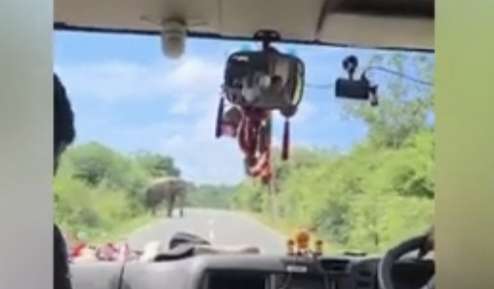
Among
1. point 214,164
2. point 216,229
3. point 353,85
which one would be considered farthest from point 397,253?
point 214,164

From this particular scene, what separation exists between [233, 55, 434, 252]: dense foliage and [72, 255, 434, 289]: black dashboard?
14.3 inches

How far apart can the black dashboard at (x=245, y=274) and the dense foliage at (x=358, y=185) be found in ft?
1.19

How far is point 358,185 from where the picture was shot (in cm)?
439

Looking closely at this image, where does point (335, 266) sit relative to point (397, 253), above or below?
below

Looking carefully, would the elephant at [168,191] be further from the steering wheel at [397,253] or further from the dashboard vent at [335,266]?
the steering wheel at [397,253]

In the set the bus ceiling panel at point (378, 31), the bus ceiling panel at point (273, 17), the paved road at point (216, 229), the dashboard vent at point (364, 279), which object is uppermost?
the bus ceiling panel at point (273, 17)

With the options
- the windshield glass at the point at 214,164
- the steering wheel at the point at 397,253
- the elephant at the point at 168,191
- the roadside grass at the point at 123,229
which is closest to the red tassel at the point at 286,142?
the windshield glass at the point at 214,164

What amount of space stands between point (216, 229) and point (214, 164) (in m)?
0.30

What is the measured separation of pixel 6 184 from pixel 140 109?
3.58m

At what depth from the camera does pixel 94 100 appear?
438 cm

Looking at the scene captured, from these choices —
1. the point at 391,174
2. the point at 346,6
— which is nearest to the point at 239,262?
the point at 391,174

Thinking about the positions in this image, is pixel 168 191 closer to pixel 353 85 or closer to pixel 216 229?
pixel 216 229

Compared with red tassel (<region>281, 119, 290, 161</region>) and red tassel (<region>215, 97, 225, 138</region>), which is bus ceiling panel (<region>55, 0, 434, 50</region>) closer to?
red tassel (<region>215, 97, 225, 138</region>)

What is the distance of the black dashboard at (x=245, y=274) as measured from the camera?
383cm
